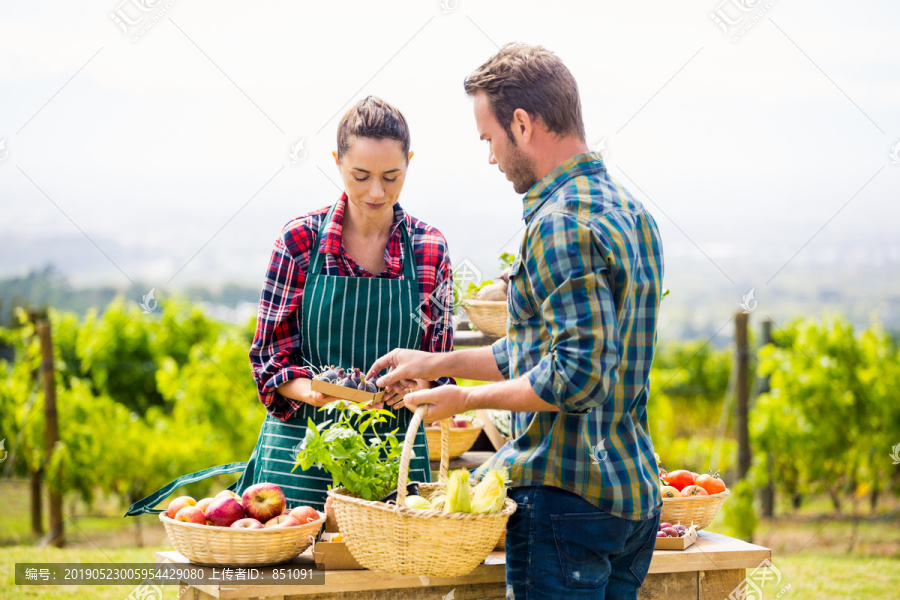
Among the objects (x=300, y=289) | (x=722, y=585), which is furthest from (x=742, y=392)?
(x=300, y=289)

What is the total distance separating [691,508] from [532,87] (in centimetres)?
174

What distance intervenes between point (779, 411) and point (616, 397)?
20.5 ft

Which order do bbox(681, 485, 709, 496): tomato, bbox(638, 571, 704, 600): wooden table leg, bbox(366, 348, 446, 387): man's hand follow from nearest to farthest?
bbox(366, 348, 446, 387): man's hand
bbox(638, 571, 704, 600): wooden table leg
bbox(681, 485, 709, 496): tomato

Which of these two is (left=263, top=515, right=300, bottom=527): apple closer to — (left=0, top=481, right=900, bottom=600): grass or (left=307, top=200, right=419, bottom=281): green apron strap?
(left=307, top=200, right=419, bottom=281): green apron strap

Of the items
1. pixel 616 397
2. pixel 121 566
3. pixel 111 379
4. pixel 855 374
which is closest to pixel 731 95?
pixel 855 374

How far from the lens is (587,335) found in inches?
63.4

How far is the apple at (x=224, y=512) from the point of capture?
227 cm

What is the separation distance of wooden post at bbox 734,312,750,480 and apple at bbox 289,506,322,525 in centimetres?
585

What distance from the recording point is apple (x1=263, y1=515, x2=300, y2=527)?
89.1 inches

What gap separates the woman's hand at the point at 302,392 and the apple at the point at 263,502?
0.30 m

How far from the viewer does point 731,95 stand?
13906 mm

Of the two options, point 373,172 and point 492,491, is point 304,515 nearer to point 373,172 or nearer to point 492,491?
point 492,491

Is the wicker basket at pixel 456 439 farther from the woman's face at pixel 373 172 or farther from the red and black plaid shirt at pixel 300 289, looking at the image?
the woman's face at pixel 373 172

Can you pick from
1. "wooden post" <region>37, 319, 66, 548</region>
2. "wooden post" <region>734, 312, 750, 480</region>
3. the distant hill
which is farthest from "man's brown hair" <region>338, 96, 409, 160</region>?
the distant hill
